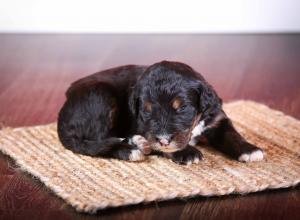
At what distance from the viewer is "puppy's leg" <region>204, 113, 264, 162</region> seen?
2.73 metres

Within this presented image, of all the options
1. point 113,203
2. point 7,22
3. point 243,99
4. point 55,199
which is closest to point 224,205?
point 113,203

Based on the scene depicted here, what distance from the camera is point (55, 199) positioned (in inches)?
96.2

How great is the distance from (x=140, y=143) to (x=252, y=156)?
451 millimetres

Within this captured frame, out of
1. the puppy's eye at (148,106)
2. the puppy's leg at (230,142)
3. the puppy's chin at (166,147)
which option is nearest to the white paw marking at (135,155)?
the puppy's chin at (166,147)

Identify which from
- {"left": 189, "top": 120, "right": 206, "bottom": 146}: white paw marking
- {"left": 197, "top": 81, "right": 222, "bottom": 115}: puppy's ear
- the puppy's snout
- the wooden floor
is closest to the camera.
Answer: the wooden floor

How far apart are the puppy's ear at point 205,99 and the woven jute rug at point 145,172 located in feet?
0.71

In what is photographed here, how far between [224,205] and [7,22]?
11.7ft

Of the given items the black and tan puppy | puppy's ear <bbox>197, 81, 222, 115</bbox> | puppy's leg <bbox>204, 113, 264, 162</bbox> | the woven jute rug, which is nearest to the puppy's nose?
the black and tan puppy

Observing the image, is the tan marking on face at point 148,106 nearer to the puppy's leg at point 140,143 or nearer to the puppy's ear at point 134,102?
the puppy's ear at point 134,102

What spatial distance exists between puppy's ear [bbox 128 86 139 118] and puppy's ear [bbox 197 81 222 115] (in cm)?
A: 24

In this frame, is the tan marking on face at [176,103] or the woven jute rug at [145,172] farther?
the tan marking on face at [176,103]

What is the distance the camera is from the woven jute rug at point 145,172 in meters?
2.40

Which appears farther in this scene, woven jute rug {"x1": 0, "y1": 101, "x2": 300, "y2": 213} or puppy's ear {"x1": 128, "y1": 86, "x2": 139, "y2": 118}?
puppy's ear {"x1": 128, "y1": 86, "x2": 139, "y2": 118}

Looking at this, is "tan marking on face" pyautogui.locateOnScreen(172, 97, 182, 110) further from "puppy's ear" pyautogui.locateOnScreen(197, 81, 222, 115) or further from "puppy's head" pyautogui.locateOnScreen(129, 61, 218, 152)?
"puppy's ear" pyautogui.locateOnScreen(197, 81, 222, 115)
